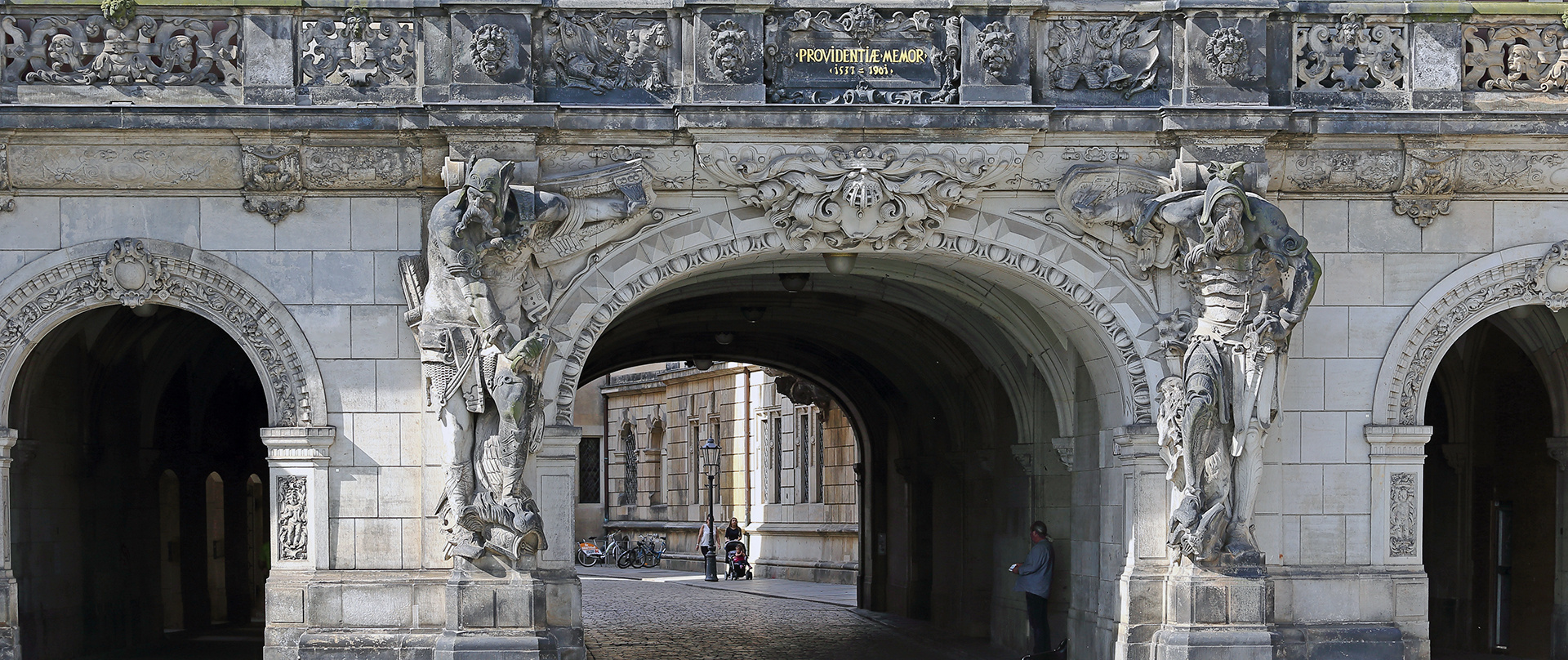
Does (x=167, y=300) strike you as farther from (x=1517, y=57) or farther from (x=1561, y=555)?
(x=1561, y=555)

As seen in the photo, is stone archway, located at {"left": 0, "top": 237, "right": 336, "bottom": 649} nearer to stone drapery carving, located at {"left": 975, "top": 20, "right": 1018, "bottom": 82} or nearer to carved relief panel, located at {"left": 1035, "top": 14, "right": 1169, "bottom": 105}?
stone drapery carving, located at {"left": 975, "top": 20, "right": 1018, "bottom": 82}

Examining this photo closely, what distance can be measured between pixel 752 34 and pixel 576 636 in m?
4.70

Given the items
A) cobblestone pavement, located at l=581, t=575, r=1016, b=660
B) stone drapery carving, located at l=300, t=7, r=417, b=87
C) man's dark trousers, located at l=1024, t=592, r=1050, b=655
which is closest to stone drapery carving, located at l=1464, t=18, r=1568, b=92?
man's dark trousers, located at l=1024, t=592, r=1050, b=655

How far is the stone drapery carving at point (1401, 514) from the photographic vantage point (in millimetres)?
14219

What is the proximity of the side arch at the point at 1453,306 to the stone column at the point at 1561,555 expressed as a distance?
1.99 metres

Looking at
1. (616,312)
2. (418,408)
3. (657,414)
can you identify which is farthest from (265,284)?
(657,414)

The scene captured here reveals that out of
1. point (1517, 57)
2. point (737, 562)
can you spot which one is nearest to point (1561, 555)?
point (1517, 57)

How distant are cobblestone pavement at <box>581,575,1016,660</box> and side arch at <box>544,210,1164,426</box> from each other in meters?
4.72

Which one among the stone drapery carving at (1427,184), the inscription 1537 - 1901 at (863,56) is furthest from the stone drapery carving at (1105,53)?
the stone drapery carving at (1427,184)

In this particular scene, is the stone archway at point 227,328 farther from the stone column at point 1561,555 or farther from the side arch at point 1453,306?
the stone column at point 1561,555

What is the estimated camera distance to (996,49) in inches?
536

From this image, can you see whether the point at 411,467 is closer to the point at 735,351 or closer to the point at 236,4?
the point at 236,4

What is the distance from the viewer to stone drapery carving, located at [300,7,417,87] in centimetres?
1354

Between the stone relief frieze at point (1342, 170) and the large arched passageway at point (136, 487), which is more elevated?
the stone relief frieze at point (1342, 170)
